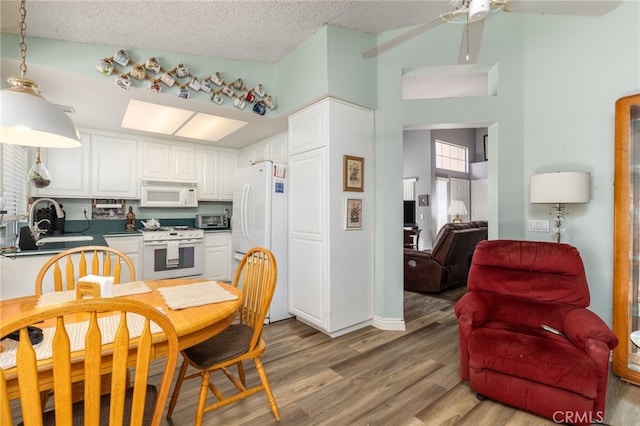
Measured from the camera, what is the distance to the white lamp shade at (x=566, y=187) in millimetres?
2275

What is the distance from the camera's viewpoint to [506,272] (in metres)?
2.31

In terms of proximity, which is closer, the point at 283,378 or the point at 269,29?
the point at 283,378

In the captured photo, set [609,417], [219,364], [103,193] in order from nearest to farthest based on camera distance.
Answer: [219,364], [609,417], [103,193]

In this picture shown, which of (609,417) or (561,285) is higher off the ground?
(561,285)

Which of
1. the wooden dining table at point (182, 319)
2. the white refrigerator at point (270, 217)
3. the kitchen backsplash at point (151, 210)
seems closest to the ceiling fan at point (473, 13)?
the white refrigerator at point (270, 217)

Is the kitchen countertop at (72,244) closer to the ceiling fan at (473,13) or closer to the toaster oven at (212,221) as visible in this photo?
the toaster oven at (212,221)

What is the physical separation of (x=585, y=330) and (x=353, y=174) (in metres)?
2.02

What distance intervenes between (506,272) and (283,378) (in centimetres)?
185

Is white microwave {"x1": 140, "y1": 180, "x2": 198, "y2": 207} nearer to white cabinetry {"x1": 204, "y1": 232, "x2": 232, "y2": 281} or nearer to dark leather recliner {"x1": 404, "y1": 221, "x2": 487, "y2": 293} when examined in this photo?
white cabinetry {"x1": 204, "y1": 232, "x2": 232, "y2": 281}

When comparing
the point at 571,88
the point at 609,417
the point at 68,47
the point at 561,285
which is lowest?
the point at 609,417

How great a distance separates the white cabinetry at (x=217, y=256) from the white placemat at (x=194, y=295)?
2.84 meters

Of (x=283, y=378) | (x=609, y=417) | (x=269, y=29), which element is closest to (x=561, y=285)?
(x=609, y=417)

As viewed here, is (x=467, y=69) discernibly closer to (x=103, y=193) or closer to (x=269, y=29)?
(x=269, y=29)

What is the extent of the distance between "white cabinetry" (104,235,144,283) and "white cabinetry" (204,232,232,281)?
0.86m
